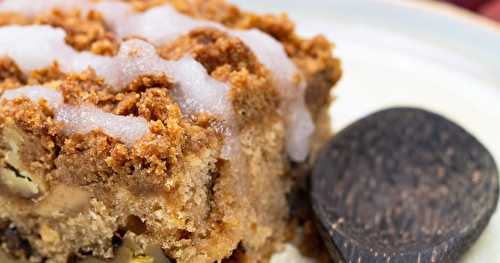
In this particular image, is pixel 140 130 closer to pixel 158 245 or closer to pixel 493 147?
pixel 158 245

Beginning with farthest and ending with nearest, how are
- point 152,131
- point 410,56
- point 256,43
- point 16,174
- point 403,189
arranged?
1. point 410,56
2. point 403,189
3. point 256,43
4. point 16,174
5. point 152,131

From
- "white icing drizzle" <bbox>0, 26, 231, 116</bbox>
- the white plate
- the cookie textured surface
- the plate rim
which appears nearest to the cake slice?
"white icing drizzle" <bbox>0, 26, 231, 116</bbox>

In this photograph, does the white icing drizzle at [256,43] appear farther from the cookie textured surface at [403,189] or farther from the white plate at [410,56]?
the white plate at [410,56]

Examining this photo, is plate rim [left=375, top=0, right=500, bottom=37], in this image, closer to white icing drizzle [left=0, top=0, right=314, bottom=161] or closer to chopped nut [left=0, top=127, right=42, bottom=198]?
white icing drizzle [left=0, top=0, right=314, bottom=161]

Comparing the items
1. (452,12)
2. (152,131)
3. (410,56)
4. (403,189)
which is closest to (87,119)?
(152,131)

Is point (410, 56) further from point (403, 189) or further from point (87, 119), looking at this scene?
point (87, 119)

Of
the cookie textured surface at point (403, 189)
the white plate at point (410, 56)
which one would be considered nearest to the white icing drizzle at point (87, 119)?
the cookie textured surface at point (403, 189)
